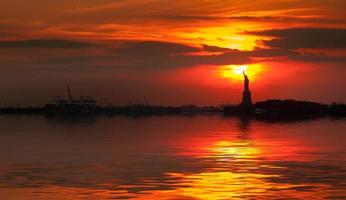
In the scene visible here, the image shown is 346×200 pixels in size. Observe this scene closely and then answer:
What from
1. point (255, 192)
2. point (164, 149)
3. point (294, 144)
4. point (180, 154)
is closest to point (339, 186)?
point (255, 192)

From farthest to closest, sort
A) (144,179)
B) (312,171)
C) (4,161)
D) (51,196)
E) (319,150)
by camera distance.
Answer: (319,150), (4,161), (312,171), (144,179), (51,196)

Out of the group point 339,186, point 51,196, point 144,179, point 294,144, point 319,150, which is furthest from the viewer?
point 294,144

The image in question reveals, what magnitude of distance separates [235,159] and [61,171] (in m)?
11.0

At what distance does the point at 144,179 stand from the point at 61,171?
547 centimetres

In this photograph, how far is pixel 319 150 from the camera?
53531 mm

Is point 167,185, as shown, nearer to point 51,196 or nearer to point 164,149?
point 51,196

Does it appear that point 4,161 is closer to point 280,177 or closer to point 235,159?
point 235,159

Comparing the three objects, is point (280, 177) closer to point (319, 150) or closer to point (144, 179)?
point (144, 179)

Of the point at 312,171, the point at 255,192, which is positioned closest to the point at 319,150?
the point at 312,171

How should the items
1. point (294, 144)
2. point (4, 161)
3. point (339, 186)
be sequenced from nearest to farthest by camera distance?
point (339, 186)
point (4, 161)
point (294, 144)

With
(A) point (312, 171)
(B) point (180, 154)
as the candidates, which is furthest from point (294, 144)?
(A) point (312, 171)

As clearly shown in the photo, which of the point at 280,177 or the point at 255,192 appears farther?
the point at 280,177

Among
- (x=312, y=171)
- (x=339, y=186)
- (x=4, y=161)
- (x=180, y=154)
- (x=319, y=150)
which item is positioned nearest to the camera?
(x=339, y=186)

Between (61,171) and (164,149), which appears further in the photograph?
(164,149)
